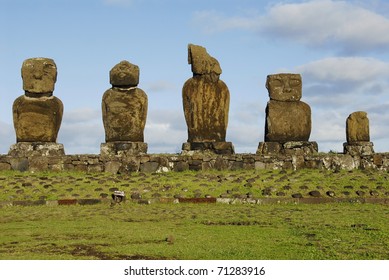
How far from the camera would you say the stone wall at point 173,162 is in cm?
2125

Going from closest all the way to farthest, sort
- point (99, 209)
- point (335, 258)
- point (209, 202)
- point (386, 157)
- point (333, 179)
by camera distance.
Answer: point (335, 258)
point (99, 209)
point (209, 202)
point (333, 179)
point (386, 157)

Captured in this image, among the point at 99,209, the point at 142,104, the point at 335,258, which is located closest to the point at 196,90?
the point at 142,104

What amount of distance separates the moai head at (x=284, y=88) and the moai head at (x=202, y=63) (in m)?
1.77

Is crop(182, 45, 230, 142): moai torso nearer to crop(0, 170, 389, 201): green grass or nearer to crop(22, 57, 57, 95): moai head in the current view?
crop(0, 170, 389, 201): green grass

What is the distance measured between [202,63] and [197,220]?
1008cm

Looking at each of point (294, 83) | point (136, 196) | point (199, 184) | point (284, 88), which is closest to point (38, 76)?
point (136, 196)

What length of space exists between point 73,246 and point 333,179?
35.4ft

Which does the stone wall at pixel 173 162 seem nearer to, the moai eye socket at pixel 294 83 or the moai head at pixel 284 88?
the moai head at pixel 284 88

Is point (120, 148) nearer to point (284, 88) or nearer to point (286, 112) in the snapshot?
point (286, 112)

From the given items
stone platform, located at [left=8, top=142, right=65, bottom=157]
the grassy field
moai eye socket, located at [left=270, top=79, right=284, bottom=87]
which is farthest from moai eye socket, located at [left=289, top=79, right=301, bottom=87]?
stone platform, located at [left=8, top=142, right=65, bottom=157]

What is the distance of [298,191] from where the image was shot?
17.8 meters

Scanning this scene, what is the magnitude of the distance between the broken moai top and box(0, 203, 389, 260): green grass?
8535 millimetres

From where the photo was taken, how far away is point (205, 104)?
2238 cm

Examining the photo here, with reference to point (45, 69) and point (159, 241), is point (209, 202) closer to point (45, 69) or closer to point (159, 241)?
point (159, 241)
